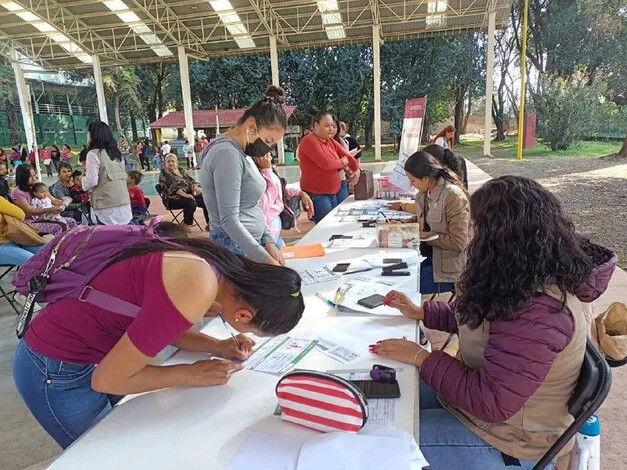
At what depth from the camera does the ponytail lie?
100cm

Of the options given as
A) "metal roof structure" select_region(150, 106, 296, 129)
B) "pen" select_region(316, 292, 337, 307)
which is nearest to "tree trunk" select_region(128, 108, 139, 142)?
"metal roof structure" select_region(150, 106, 296, 129)

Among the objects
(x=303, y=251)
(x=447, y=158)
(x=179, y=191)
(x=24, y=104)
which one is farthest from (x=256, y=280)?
(x=24, y=104)

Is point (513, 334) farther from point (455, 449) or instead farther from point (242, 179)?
point (242, 179)

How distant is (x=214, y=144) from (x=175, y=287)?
46.1 inches

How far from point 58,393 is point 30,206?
14.0 feet

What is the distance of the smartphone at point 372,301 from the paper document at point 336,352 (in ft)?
0.94

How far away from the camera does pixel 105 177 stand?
395 cm

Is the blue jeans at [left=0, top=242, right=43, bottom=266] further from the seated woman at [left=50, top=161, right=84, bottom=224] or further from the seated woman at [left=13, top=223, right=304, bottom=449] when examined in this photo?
the seated woman at [left=13, top=223, right=304, bottom=449]

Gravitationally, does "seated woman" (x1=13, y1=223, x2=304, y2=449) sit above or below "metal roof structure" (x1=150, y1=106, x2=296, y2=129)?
below

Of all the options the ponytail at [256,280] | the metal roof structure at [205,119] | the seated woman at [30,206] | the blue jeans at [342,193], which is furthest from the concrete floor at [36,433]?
the metal roof structure at [205,119]

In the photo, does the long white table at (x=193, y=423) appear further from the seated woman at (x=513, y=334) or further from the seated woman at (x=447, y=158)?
the seated woman at (x=447, y=158)

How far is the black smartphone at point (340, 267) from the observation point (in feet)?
7.21

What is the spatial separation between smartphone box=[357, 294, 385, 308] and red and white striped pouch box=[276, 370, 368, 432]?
702mm

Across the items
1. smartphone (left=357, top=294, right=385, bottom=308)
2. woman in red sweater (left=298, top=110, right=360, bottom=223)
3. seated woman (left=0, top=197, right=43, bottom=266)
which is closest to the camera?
smartphone (left=357, top=294, right=385, bottom=308)
